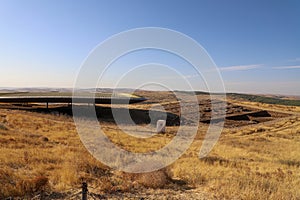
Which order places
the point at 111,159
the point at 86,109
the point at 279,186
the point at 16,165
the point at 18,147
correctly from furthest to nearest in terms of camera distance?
the point at 86,109, the point at 18,147, the point at 111,159, the point at 16,165, the point at 279,186

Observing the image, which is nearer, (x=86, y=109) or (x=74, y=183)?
(x=74, y=183)

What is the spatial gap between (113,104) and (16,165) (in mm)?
37495

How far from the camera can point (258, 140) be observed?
25469 mm

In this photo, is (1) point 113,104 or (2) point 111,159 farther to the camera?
(1) point 113,104

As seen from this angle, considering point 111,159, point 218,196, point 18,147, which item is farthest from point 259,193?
point 18,147

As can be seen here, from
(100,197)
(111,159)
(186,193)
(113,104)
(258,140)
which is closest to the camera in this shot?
(100,197)

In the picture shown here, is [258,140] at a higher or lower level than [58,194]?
lower

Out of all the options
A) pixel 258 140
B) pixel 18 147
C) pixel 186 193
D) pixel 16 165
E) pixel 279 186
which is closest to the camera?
pixel 186 193

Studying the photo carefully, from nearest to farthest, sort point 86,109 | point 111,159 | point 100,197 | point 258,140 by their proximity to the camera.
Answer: point 100,197 < point 111,159 < point 258,140 < point 86,109

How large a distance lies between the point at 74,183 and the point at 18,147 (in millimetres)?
6473

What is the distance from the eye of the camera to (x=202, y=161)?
1330 centimetres

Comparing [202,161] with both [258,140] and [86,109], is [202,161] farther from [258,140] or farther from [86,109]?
[86,109]

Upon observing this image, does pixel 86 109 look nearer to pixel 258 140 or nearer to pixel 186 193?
pixel 258 140

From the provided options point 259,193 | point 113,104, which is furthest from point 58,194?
point 113,104
